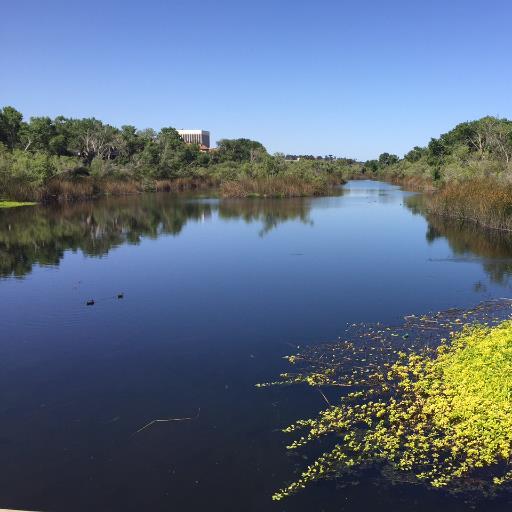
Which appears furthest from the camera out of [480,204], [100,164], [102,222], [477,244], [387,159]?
[387,159]

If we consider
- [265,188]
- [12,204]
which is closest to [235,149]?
[265,188]

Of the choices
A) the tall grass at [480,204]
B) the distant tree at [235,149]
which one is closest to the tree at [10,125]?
the distant tree at [235,149]

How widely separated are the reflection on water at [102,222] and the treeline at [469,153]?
16.2 metres

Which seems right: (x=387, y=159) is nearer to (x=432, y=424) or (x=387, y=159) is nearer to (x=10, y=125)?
(x=10, y=125)

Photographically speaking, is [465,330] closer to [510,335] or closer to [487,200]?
[510,335]

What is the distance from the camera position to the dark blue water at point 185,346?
6.59 metres

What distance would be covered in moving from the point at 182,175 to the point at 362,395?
72.7 metres

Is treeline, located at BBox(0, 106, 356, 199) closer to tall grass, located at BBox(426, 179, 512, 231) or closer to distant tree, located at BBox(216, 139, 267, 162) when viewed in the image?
distant tree, located at BBox(216, 139, 267, 162)

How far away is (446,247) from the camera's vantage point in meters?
24.6

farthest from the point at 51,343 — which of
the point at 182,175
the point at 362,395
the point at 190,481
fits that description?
the point at 182,175

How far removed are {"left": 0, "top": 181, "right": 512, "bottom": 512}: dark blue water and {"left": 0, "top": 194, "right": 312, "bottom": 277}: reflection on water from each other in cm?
35

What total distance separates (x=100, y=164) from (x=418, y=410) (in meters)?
62.0

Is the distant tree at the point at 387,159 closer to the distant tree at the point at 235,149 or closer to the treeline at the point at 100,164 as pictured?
the distant tree at the point at 235,149

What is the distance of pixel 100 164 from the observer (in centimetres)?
6394
